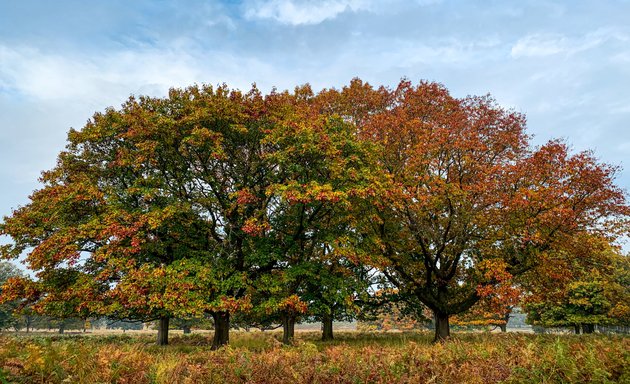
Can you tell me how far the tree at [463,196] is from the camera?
1914cm

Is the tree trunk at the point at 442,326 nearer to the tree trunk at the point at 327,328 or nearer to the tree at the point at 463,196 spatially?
the tree at the point at 463,196

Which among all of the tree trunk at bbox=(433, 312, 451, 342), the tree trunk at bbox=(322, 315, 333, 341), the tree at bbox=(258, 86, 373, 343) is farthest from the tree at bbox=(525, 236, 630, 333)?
the tree trunk at bbox=(322, 315, 333, 341)

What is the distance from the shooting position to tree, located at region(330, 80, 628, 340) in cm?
1914

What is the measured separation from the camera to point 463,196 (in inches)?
796

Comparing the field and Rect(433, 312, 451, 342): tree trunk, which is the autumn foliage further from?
the field

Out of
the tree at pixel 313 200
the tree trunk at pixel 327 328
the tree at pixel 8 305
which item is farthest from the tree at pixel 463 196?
the tree at pixel 8 305

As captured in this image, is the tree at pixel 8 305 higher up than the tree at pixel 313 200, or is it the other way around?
the tree at pixel 313 200

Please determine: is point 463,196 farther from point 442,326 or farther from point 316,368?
point 316,368

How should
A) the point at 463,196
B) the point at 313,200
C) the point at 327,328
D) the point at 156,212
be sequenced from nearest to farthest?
the point at 156,212
the point at 313,200
the point at 463,196
the point at 327,328

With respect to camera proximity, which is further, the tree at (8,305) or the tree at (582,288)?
the tree at (8,305)

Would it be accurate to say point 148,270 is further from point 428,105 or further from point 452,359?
point 428,105

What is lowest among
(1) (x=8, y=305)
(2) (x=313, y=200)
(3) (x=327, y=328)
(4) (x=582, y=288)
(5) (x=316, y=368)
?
(1) (x=8, y=305)

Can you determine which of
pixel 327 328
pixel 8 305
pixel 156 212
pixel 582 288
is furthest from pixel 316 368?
pixel 8 305

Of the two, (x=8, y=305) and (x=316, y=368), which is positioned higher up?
(x=316, y=368)
